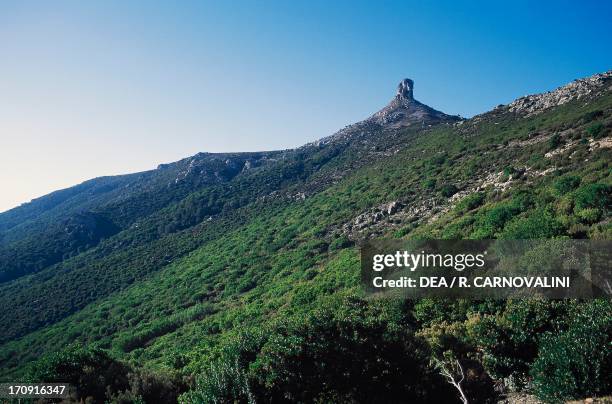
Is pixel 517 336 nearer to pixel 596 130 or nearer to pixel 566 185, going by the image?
pixel 566 185

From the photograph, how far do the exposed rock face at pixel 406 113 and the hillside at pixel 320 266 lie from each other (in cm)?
121

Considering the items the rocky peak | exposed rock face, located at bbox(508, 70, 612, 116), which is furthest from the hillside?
the rocky peak

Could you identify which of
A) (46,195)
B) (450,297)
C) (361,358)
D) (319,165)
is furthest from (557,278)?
(46,195)

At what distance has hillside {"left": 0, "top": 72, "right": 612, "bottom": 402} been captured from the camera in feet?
33.1

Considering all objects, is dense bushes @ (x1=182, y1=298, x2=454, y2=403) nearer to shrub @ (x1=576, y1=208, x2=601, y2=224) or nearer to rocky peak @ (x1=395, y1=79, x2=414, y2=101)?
shrub @ (x1=576, y1=208, x2=601, y2=224)

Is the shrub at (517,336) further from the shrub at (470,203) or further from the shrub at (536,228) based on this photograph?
the shrub at (470,203)

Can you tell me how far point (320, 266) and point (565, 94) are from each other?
44737 mm

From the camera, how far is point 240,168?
8881 cm

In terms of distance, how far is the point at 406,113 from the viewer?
89.2 meters

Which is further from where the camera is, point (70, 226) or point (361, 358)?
point (70, 226)

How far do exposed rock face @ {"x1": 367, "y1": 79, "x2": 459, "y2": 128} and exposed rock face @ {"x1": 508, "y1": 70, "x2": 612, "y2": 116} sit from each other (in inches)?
894

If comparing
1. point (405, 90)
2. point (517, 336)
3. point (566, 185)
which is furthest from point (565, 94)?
point (405, 90)

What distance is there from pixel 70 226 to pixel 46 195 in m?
44.4

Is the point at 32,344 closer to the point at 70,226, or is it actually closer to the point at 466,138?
the point at 70,226
